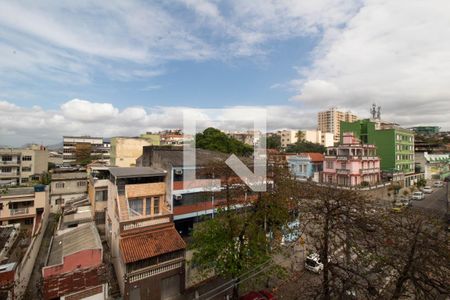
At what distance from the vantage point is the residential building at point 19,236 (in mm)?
9883

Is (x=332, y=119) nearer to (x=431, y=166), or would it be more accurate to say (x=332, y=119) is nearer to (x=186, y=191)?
(x=431, y=166)

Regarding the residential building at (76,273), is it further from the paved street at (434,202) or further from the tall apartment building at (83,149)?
the tall apartment building at (83,149)

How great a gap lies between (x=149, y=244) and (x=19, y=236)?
9.81 meters

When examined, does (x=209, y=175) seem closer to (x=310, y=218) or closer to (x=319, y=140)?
(x=310, y=218)

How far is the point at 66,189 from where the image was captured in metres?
25.6

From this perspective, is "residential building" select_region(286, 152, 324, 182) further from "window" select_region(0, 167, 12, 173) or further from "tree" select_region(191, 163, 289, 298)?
"window" select_region(0, 167, 12, 173)

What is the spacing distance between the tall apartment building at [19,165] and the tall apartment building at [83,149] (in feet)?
49.5

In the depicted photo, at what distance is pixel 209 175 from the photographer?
1494cm

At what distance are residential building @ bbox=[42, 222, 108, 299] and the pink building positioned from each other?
90.2 ft

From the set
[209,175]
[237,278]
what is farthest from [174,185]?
[237,278]

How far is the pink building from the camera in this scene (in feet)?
96.5

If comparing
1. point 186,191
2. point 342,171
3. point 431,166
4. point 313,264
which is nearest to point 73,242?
point 186,191

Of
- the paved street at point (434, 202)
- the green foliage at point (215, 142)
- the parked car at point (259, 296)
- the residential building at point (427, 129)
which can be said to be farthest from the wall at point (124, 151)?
the residential building at point (427, 129)

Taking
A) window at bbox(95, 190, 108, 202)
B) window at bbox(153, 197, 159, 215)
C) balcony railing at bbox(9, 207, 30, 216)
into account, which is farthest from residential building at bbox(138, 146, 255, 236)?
balcony railing at bbox(9, 207, 30, 216)
